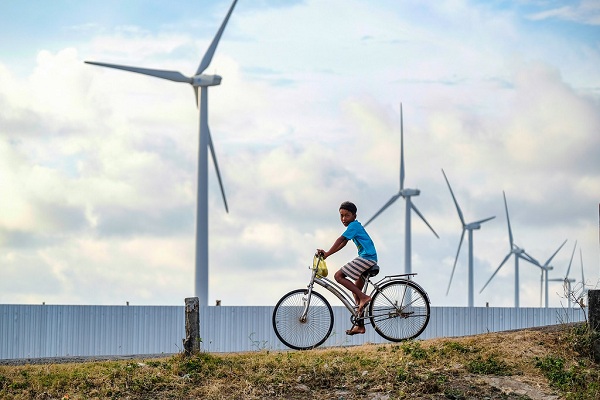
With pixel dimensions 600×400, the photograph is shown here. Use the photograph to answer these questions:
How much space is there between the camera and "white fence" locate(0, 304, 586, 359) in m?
27.4

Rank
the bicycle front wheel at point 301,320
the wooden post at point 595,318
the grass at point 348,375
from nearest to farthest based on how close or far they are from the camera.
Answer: the grass at point 348,375
the wooden post at point 595,318
the bicycle front wheel at point 301,320

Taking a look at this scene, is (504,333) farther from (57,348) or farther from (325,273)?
(57,348)

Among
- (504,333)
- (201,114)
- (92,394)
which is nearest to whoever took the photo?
(92,394)

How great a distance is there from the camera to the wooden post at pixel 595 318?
→ 15414 mm

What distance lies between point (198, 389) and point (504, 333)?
535cm

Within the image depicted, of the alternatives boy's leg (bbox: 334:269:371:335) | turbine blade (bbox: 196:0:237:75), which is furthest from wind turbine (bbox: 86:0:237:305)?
boy's leg (bbox: 334:269:371:335)

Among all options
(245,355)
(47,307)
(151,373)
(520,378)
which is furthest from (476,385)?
(47,307)

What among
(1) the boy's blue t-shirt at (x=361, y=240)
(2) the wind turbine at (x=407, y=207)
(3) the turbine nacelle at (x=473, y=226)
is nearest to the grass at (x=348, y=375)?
(1) the boy's blue t-shirt at (x=361, y=240)

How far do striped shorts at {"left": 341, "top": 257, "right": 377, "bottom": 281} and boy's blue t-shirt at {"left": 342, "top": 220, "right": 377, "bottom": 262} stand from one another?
72 millimetres

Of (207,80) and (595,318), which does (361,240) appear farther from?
(207,80)

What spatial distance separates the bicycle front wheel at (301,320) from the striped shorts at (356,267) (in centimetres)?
59

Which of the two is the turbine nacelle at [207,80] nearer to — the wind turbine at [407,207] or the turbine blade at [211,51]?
the turbine blade at [211,51]

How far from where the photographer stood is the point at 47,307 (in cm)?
2778

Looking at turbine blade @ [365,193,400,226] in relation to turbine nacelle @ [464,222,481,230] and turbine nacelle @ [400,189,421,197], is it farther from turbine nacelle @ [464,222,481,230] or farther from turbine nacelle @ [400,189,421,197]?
turbine nacelle @ [464,222,481,230]
